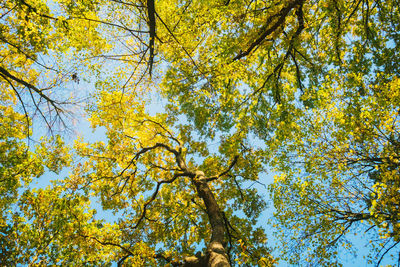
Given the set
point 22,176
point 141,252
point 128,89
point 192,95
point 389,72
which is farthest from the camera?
point 22,176

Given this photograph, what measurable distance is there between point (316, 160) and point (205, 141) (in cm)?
480

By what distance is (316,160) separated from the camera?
7117mm

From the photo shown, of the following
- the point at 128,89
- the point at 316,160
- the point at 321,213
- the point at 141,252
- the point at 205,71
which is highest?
the point at 128,89

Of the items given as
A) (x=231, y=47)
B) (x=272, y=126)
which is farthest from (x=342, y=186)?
(x=231, y=47)

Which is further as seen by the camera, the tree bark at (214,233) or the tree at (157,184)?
the tree at (157,184)

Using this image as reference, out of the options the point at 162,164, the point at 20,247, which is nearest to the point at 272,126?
the point at 162,164

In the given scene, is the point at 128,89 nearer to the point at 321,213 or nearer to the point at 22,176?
the point at 22,176

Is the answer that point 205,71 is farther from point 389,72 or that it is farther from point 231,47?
point 389,72

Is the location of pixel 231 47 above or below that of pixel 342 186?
above

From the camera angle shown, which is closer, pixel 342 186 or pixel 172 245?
pixel 342 186

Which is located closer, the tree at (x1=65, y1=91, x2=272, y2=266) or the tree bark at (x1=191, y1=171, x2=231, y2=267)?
the tree bark at (x1=191, y1=171, x2=231, y2=267)

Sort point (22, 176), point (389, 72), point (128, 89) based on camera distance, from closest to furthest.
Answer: point (389, 72)
point (128, 89)
point (22, 176)

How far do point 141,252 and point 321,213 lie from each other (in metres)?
6.09

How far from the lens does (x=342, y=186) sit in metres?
6.50
